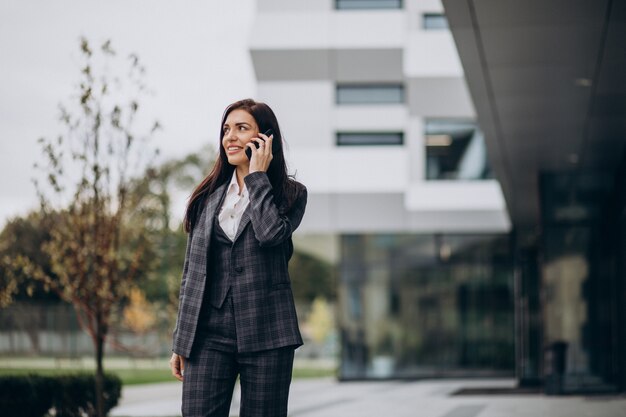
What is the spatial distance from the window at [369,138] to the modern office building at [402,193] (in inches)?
1.2

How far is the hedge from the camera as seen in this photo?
10.2 meters

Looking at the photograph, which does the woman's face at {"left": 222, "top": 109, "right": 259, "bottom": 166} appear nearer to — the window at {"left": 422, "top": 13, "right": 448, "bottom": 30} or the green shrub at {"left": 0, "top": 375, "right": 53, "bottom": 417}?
the green shrub at {"left": 0, "top": 375, "right": 53, "bottom": 417}

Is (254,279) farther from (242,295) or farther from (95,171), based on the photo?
(95,171)

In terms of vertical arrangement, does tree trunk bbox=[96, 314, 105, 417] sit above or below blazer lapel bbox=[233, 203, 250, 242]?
below

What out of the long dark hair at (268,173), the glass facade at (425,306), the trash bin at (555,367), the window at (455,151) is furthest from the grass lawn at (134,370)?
the window at (455,151)

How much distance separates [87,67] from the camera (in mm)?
9883

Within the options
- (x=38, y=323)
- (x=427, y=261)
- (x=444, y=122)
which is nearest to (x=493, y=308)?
(x=427, y=261)

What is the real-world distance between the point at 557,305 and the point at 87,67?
375 inches

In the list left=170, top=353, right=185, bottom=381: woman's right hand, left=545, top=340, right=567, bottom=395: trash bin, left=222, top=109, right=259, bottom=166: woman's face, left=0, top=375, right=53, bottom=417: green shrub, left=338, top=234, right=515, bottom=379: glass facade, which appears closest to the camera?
left=170, top=353, right=185, bottom=381: woman's right hand

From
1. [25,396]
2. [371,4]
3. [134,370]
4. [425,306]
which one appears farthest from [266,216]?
[134,370]

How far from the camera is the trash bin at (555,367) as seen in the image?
1645cm

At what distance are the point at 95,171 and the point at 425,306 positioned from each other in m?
16.0

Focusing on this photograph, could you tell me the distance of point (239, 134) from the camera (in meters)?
3.47

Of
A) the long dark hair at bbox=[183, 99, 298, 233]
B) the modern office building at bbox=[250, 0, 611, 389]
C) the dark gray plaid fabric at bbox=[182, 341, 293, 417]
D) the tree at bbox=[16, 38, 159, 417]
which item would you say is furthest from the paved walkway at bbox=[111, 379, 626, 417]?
the dark gray plaid fabric at bbox=[182, 341, 293, 417]
